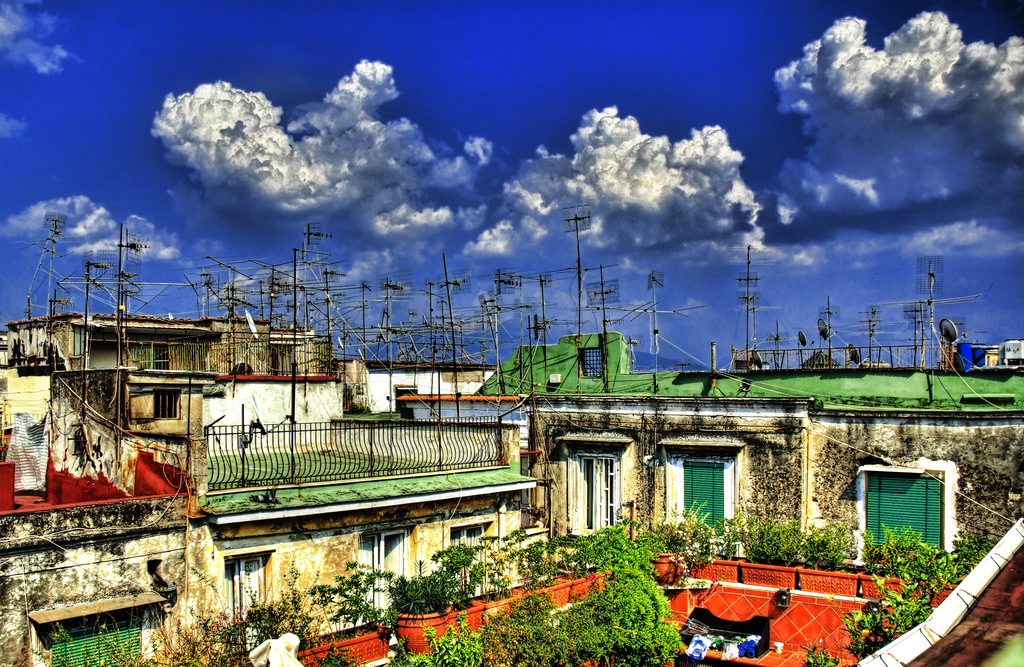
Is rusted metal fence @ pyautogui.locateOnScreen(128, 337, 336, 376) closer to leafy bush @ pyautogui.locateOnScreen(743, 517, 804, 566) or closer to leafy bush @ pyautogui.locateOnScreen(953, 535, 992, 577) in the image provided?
leafy bush @ pyautogui.locateOnScreen(743, 517, 804, 566)

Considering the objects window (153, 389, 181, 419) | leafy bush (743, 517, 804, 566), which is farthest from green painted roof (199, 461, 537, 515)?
window (153, 389, 181, 419)

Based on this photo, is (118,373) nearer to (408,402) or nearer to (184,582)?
(184,582)

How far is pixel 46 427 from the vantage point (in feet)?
66.3

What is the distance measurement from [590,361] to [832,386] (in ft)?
25.4

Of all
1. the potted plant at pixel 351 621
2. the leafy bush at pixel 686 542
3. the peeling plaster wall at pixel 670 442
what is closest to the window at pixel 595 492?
the peeling plaster wall at pixel 670 442

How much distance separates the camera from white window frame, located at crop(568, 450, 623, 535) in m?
20.1

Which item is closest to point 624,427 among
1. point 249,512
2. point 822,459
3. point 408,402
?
point 822,459

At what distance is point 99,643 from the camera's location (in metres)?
10.9

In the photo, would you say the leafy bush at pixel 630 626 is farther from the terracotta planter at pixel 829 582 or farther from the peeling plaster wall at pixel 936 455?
the peeling plaster wall at pixel 936 455

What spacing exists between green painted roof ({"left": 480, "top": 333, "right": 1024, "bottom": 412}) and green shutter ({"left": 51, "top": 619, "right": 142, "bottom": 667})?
13.3 meters

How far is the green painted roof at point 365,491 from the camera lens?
12.4 m

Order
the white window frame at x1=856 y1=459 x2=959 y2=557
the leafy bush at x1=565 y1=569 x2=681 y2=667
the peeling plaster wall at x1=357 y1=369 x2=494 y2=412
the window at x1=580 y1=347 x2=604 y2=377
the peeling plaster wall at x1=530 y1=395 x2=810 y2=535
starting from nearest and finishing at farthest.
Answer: the leafy bush at x1=565 y1=569 x2=681 y2=667
the white window frame at x1=856 y1=459 x2=959 y2=557
the peeling plaster wall at x1=530 y1=395 x2=810 y2=535
the window at x1=580 y1=347 x2=604 y2=377
the peeling plaster wall at x1=357 y1=369 x2=494 y2=412

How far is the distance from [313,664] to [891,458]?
42.6ft

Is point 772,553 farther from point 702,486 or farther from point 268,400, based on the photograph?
point 268,400
